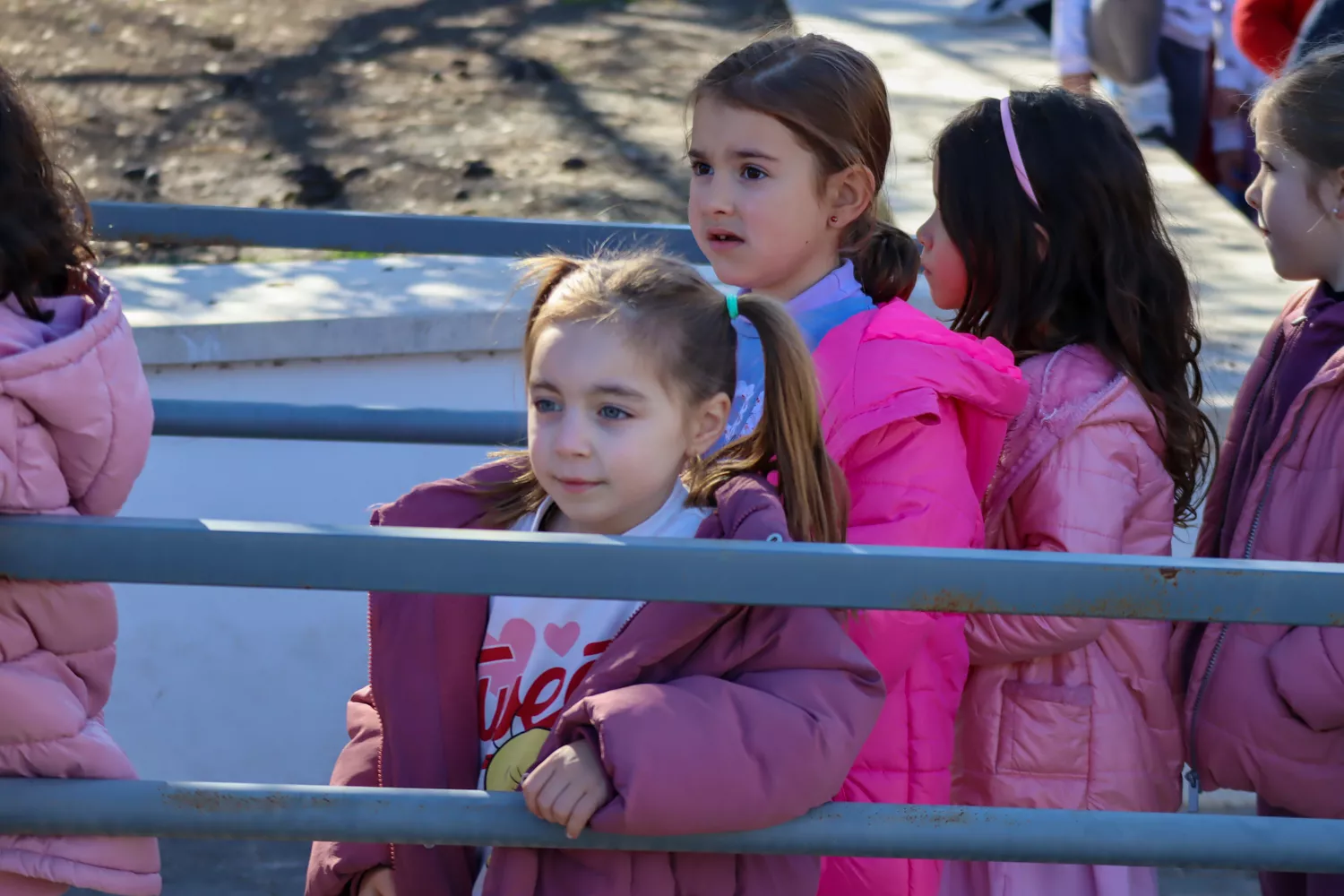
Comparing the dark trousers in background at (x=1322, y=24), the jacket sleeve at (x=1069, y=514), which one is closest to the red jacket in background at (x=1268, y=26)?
the dark trousers in background at (x=1322, y=24)

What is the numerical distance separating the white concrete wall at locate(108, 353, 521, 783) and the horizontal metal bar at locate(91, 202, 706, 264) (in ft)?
2.37

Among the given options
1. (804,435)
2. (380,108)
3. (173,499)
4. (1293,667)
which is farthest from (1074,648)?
(380,108)

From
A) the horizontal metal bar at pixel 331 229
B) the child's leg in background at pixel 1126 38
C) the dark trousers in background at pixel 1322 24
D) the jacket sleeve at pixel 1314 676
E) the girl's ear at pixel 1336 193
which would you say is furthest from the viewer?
the child's leg in background at pixel 1126 38

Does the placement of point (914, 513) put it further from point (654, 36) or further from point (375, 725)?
point (654, 36)

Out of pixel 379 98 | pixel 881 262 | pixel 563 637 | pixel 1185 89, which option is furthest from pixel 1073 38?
pixel 563 637

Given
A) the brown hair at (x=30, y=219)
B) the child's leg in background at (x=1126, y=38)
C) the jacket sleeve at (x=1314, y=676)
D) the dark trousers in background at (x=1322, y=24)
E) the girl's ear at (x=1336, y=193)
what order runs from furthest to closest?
the child's leg in background at (x=1126, y=38)
the dark trousers in background at (x=1322, y=24)
the girl's ear at (x=1336, y=193)
the jacket sleeve at (x=1314, y=676)
the brown hair at (x=30, y=219)

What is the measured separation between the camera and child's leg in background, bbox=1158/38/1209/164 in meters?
6.00

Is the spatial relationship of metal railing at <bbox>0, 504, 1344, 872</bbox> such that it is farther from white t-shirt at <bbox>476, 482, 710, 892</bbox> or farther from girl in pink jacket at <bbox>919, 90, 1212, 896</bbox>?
girl in pink jacket at <bbox>919, 90, 1212, 896</bbox>

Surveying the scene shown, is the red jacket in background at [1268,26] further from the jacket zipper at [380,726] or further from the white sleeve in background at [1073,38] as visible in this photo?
the jacket zipper at [380,726]

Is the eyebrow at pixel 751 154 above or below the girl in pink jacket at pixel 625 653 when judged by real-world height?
above

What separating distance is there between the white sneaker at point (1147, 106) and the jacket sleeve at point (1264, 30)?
2.30 ft

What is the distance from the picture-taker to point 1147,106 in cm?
A: 582

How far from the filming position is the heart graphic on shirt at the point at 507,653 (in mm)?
1915

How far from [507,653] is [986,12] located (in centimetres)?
691
